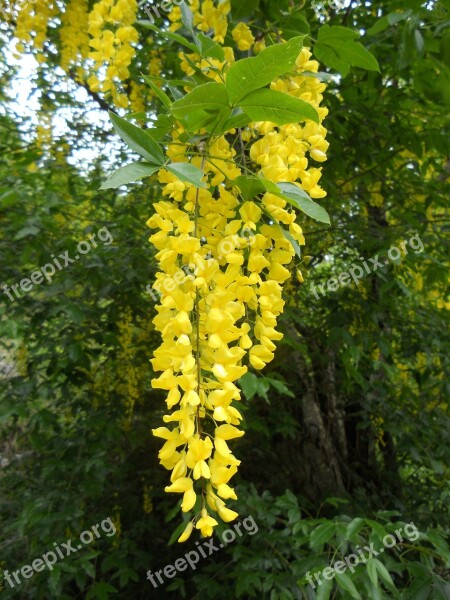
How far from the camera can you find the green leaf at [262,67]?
695 mm

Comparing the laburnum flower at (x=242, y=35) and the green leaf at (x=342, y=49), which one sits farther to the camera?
the laburnum flower at (x=242, y=35)

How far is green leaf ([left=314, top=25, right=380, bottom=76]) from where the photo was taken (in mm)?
1218

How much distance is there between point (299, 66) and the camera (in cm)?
117

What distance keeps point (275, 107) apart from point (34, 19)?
2047 millimetres

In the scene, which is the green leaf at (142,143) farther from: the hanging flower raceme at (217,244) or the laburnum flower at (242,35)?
the laburnum flower at (242,35)

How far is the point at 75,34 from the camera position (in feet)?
8.21

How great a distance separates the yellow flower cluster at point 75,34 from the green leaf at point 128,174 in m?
2.05

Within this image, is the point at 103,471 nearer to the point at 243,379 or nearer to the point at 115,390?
the point at 115,390

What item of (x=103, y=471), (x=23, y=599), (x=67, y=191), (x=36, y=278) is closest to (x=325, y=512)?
(x=103, y=471)

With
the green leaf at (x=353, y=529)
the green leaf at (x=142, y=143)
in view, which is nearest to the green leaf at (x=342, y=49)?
the green leaf at (x=142, y=143)

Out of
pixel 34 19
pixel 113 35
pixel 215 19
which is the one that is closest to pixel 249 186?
pixel 215 19

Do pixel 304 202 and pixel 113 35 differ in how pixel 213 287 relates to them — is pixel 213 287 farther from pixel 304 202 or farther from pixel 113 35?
pixel 113 35

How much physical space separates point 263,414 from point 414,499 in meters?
1.25

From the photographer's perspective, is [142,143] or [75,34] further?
[75,34]
